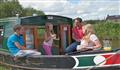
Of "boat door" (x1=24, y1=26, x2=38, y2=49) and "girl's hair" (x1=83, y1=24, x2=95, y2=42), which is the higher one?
"girl's hair" (x1=83, y1=24, x2=95, y2=42)

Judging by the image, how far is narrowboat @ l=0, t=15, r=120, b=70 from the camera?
9320 millimetres

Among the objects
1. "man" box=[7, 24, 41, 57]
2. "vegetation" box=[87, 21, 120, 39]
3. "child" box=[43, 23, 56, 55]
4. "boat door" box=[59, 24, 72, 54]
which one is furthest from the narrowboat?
"vegetation" box=[87, 21, 120, 39]

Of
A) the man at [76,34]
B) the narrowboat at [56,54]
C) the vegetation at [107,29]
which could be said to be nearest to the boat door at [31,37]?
the narrowboat at [56,54]

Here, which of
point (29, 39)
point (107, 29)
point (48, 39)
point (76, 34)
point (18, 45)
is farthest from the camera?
point (107, 29)

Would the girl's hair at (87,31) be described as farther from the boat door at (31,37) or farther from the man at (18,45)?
the boat door at (31,37)

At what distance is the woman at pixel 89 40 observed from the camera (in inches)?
369

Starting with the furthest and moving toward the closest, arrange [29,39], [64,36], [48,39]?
[64,36], [29,39], [48,39]

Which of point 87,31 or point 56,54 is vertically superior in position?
point 87,31

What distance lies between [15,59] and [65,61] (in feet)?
5.50

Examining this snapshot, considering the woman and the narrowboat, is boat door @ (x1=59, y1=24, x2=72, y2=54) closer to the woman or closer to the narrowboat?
the narrowboat

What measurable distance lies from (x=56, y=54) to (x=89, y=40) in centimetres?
176

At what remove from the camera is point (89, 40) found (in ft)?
31.1

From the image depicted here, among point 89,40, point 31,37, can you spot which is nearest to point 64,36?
point 31,37

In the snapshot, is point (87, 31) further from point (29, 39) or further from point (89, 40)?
point (29, 39)
